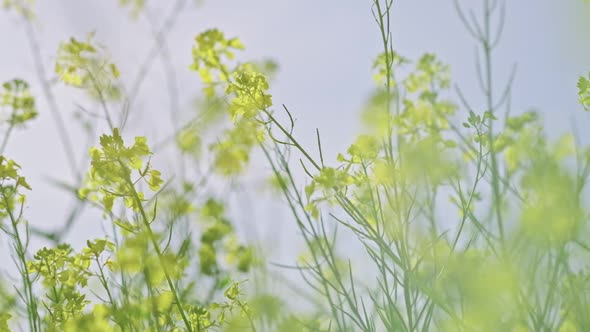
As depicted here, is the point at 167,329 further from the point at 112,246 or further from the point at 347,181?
the point at 347,181

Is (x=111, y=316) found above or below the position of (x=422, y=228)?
below

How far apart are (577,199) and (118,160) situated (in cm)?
109

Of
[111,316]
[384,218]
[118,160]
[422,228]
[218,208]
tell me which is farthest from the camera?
[218,208]

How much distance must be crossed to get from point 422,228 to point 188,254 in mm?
1228

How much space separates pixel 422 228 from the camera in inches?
94.1

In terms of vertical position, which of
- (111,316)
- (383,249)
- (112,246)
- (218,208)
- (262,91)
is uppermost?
(218,208)

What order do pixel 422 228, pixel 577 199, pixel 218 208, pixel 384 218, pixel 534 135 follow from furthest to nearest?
pixel 218 208
pixel 534 135
pixel 422 228
pixel 384 218
pixel 577 199

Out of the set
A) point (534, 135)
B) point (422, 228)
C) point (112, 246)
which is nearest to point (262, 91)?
point (112, 246)

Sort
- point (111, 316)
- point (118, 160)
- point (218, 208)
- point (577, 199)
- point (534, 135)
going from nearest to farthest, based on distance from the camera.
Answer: point (118, 160), point (577, 199), point (111, 316), point (534, 135), point (218, 208)

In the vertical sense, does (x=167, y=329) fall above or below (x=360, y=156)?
below

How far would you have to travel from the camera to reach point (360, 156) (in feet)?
6.66

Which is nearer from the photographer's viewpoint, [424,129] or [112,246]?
[112,246]

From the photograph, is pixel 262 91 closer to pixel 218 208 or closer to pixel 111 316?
pixel 111 316

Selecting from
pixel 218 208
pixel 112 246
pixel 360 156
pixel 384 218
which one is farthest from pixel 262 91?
pixel 218 208
